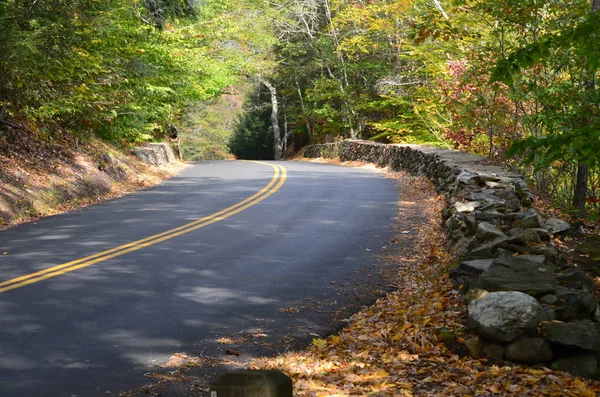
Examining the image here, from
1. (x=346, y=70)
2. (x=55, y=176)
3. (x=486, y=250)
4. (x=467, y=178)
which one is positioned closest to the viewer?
(x=486, y=250)

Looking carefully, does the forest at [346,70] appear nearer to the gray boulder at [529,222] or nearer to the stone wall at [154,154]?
the stone wall at [154,154]

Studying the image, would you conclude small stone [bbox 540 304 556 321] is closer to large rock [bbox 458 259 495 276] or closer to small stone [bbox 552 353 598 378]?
small stone [bbox 552 353 598 378]

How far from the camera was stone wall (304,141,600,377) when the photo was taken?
19.1 feet

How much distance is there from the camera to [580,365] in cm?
569

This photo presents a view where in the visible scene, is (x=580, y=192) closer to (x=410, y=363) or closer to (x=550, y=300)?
(x=550, y=300)

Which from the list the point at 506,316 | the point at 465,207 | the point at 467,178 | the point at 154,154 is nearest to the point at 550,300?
the point at 506,316

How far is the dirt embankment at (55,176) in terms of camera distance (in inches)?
592

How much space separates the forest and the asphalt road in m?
3.19

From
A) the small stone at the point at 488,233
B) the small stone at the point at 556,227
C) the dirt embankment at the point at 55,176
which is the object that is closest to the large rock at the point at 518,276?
the small stone at the point at 488,233

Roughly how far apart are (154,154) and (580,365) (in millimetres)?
24137

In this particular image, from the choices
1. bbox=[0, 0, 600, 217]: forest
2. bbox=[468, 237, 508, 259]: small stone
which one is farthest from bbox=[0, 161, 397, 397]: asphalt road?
bbox=[0, 0, 600, 217]: forest

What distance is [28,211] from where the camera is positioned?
14875mm

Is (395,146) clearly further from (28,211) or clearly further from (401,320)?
(401,320)

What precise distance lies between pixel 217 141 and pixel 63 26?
165 feet
